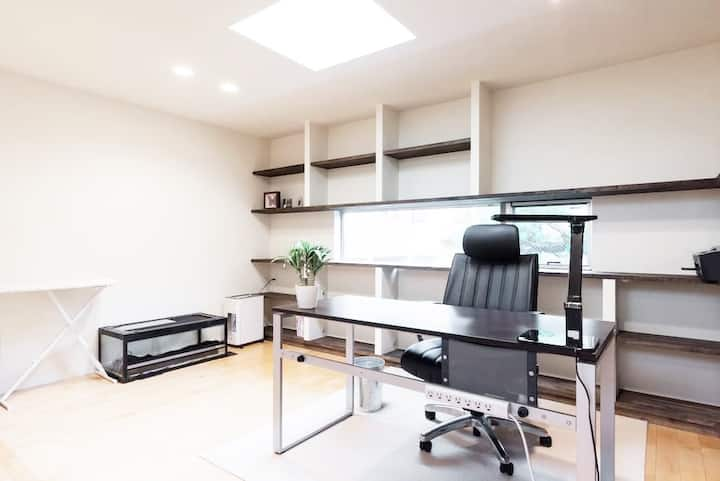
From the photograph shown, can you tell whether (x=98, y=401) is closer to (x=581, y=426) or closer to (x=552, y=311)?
(x=581, y=426)

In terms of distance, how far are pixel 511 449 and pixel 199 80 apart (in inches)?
133

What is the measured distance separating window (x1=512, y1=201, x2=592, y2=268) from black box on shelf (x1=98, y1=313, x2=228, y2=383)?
295 cm

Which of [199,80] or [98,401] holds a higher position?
[199,80]

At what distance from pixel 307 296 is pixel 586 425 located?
139 cm

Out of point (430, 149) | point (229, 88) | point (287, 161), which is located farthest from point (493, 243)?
point (287, 161)

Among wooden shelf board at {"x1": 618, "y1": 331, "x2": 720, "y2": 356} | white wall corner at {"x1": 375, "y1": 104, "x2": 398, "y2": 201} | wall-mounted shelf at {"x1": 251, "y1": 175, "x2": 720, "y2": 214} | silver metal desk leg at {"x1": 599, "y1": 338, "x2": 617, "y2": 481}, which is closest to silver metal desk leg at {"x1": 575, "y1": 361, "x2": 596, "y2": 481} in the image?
silver metal desk leg at {"x1": 599, "y1": 338, "x2": 617, "y2": 481}

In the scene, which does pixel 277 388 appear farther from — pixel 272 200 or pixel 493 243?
pixel 272 200

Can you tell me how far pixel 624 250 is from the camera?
2926mm

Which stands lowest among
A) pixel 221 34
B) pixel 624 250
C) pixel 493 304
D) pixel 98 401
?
pixel 98 401

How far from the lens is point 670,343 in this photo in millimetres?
2578

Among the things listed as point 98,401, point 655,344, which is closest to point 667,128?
point 655,344

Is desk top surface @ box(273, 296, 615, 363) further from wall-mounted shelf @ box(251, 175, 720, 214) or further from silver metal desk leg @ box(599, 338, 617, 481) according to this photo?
wall-mounted shelf @ box(251, 175, 720, 214)

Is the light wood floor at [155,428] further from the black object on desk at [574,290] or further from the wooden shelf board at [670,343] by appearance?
the black object on desk at [574,290]

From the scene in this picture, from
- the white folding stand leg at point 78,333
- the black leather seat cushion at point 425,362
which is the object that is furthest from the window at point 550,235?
the white folding stand leg at point 78,333
